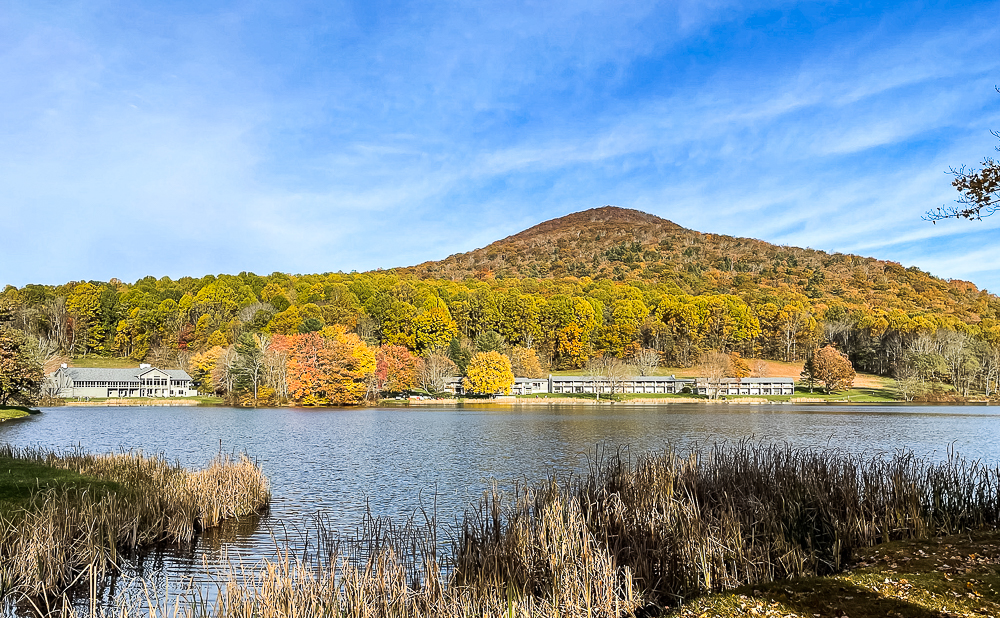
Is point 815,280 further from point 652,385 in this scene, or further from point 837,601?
point 837,601

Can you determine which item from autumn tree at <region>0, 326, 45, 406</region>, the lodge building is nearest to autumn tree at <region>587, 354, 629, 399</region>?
the lodge building

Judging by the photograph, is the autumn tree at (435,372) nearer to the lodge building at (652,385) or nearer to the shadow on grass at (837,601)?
the lodge building at (652,385)

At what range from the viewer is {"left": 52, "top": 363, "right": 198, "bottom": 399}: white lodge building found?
90.5m

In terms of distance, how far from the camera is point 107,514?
10.9 metres

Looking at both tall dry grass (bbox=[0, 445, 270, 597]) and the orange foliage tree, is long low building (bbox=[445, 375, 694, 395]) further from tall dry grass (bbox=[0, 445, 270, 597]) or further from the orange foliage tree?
tall dry grass (bbox=[0, 445, 270, 597])

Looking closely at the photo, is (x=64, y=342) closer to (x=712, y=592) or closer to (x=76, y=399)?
(x=76, y=399)

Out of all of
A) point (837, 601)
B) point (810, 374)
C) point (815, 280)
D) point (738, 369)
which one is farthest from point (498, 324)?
point (837, 601)

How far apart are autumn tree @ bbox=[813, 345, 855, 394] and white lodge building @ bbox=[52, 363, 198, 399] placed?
9124cm

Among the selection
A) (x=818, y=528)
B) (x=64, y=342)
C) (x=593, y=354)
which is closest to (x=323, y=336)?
(x=593, y=354)

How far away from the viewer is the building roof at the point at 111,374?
9100 cm

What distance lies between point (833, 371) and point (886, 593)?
3884 inches

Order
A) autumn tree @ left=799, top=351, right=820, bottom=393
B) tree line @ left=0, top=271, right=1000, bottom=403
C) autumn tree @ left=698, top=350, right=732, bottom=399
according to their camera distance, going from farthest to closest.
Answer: tree line @ left=0, top=271, right=1000, bottom=403, autumn tree @ left=799, top=351, right=820, bottom=393, autumn tree @ left=698, top=350, right=732, bottom=399

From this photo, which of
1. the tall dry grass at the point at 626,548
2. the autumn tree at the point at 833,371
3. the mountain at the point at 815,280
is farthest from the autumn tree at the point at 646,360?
the tall dry grass at the point at 626,548

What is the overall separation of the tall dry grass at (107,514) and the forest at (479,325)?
61386mm
